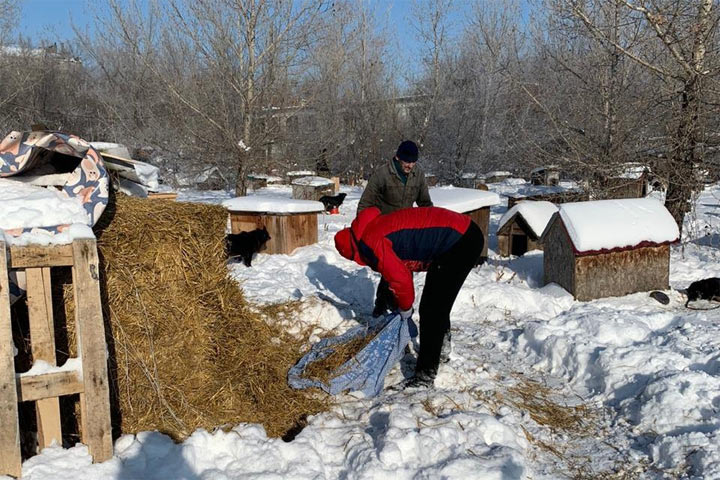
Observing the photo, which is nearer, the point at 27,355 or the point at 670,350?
the point at 27,355

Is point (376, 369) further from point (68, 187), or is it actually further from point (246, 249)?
point (246, 249)

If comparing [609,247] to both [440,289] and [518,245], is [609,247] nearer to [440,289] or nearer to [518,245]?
[518,245]

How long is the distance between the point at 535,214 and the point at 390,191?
4.81 meters

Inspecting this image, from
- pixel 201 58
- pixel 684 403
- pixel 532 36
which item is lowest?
pixel 684 403

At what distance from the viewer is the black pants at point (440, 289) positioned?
13.4ft

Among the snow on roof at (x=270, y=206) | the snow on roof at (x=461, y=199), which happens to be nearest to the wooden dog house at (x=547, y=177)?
the snow on roof at (x=461, y=199)

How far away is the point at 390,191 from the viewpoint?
576 centimetres

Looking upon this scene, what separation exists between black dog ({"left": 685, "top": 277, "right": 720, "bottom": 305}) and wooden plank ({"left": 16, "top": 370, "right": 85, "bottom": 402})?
6.75m

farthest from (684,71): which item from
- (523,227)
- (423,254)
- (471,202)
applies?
(423,254)

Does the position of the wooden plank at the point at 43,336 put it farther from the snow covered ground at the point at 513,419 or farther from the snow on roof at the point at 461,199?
the snow on roof at the point at 461,199

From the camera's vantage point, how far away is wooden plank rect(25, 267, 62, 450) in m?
2.84

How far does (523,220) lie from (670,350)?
199 inches

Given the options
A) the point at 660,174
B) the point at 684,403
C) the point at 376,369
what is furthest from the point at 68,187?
the point at 660,174

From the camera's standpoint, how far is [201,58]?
12797 millimetres
